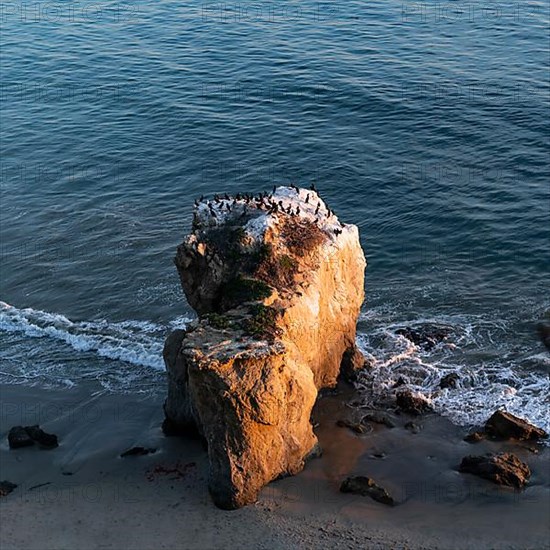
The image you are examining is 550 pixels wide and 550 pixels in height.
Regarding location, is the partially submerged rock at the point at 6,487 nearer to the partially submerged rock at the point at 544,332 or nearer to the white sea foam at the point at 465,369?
the white sea foam at the point at 465,369

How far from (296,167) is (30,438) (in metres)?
20.4

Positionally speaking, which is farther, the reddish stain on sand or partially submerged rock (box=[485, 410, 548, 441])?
partially submerged rock (box=[485, 410, 548, 441])

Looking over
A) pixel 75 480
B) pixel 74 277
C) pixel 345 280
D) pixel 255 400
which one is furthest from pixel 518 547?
pixel 74 277

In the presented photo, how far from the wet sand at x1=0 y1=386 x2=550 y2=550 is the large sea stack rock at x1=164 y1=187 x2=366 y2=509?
2.57 feet

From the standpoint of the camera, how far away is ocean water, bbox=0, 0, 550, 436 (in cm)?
2791

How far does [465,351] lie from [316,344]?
647cm

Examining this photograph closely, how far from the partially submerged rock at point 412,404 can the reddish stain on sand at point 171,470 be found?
599 cm

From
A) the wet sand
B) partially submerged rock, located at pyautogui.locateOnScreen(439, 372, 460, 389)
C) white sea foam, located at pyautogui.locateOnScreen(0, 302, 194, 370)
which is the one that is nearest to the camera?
the wet sand

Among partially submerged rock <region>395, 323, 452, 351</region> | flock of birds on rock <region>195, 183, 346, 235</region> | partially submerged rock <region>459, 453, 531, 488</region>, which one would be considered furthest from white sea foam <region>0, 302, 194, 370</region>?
partially submerged rock <region>459, 453, 531, 488</region>

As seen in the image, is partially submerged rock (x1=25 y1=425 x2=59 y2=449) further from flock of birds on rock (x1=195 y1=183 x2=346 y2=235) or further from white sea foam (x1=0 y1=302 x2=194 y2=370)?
flock of birds on rock (x1=195 y1=183 x2=346 y2=235)

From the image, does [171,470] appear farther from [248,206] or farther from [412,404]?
[248,206]

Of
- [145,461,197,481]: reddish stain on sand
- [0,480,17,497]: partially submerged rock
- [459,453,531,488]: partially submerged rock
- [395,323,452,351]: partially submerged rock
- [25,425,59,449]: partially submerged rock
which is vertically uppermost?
[459,453,531,488]: partially submerged rock

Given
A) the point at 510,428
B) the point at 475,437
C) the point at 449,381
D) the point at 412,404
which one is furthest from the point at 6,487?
the point at 510,428

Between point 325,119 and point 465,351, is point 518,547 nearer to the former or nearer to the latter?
point 465,351
